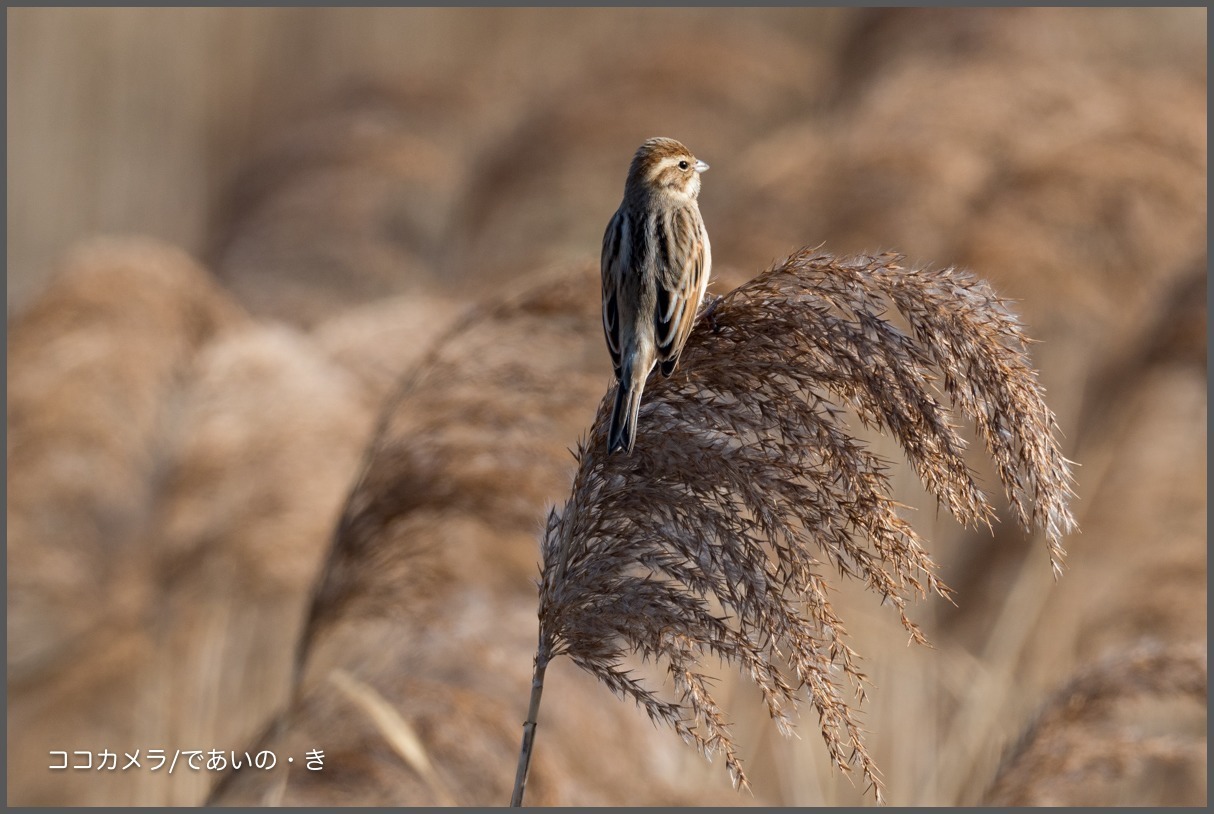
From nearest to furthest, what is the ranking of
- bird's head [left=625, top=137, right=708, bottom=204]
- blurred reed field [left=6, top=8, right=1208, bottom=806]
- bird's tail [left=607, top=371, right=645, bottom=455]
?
1. bird's tail [left=607, top=371, right=645, bottom=455]
2. bird's head [left=625, top=137, right=708, bottom=204]
3. blurred reed field [left=6, top=8, right=1208, bottom=806]

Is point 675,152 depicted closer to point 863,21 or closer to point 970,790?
point 970,790

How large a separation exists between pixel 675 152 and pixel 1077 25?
7085 millimetres

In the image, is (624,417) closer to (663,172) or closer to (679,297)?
(679,297)

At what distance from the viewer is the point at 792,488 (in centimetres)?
179

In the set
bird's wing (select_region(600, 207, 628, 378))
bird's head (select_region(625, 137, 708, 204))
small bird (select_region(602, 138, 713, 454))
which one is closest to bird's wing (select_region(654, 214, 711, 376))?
small bird (select_region(602, 138, 713, 454))

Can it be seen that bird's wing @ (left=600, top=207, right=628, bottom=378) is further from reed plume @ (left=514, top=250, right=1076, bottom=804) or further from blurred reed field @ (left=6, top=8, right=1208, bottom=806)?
reed plume @ (left=514, top=250, right=1076, bottom=804)

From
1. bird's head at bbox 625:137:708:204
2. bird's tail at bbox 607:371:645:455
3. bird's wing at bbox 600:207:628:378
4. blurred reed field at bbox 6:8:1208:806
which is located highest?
bird's head at bbox 625:137:708:204

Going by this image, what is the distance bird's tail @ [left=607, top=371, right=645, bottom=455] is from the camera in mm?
1850

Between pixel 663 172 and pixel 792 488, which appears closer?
pixel 792 488

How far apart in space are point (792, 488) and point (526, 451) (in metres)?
1.25

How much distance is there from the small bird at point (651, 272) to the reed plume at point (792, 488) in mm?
103

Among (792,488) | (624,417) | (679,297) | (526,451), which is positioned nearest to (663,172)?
(679,297)

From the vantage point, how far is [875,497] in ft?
5.74

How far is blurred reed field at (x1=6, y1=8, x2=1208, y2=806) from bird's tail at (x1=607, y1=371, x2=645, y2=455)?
48 cm
